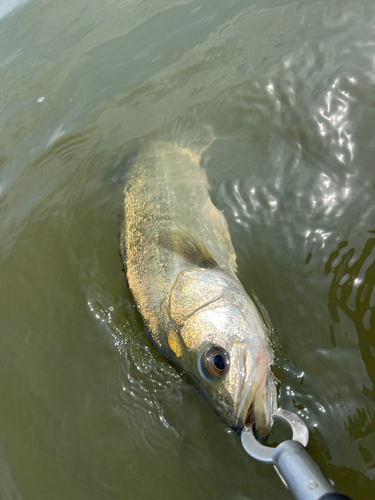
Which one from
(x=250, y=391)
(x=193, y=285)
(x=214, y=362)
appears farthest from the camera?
(x=193, y=285)

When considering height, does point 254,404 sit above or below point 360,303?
above

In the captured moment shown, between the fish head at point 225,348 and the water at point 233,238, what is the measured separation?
14.9 inches

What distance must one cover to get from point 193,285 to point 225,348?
1.79ft

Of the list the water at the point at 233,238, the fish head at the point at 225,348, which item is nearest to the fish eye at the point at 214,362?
the fish head at the point at 225,348

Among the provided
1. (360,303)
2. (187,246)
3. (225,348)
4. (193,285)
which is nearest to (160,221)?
(187,246)

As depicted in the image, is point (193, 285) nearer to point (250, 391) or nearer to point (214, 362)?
point (214, 362)

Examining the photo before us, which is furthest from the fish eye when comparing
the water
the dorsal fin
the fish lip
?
the dorsal fin

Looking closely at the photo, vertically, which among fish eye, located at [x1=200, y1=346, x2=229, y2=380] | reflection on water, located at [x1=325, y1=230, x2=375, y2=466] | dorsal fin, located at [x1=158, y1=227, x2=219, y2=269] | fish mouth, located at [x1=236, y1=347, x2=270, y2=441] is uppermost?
dorsal fin, located at [x1=158, y1=227, x2=219, y2=269]

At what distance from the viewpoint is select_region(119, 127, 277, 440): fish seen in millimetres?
2037

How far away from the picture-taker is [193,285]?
2574mm

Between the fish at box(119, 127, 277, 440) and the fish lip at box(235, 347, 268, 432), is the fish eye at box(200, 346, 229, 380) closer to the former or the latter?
the fish at box(119, 127, 277, 440)

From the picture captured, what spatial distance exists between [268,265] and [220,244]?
0.41 meters

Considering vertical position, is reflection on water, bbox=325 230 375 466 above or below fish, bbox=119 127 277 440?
below

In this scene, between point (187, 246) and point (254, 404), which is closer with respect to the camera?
point (254, 404)
